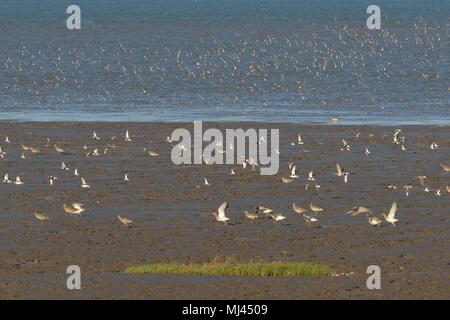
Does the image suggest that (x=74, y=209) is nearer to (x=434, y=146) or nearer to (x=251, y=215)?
(x=251, y=215)

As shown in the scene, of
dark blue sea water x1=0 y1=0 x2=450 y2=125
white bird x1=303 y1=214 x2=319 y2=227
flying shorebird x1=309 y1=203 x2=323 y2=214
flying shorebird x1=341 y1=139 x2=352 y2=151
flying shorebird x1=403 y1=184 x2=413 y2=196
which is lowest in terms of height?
dark blue sea water x1=0 y1=0 x2=450 y2=125

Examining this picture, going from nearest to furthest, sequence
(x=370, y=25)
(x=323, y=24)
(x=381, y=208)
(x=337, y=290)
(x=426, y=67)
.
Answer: (x=337, y=290)
(x=381, y=208)
(x=426, y=67)
(x=370, y=25)
(x=323, y=24)

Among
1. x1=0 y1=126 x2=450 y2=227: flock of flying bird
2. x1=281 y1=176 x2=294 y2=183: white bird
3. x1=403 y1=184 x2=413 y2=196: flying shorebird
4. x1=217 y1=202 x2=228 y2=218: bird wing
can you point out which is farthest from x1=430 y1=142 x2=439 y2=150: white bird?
x1=217 y1=202 x2=228 y2=218: bird wing

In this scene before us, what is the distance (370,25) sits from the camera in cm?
13712

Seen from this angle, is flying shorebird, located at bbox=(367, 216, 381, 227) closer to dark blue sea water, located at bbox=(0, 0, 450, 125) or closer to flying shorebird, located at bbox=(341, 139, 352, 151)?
flying shorebird, located at bbox=(341, 139, 352, 151)

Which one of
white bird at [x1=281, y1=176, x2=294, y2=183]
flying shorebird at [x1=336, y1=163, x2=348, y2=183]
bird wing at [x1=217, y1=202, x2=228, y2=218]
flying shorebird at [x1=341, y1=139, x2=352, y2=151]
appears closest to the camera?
bird wing at [x1=217, y1=202, x2=228, y2=218]

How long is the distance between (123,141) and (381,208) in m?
13.4

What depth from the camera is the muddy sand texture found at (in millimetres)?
20828

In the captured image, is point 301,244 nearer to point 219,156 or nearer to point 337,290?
point 337,290

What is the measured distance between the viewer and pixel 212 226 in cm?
2631

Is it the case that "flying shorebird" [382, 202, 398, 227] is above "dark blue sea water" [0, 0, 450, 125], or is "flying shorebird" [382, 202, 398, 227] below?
above

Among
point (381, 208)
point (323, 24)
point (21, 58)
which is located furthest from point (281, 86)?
point (323, 24)

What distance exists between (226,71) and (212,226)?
171 feet

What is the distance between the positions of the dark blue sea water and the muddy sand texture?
42.5ft
